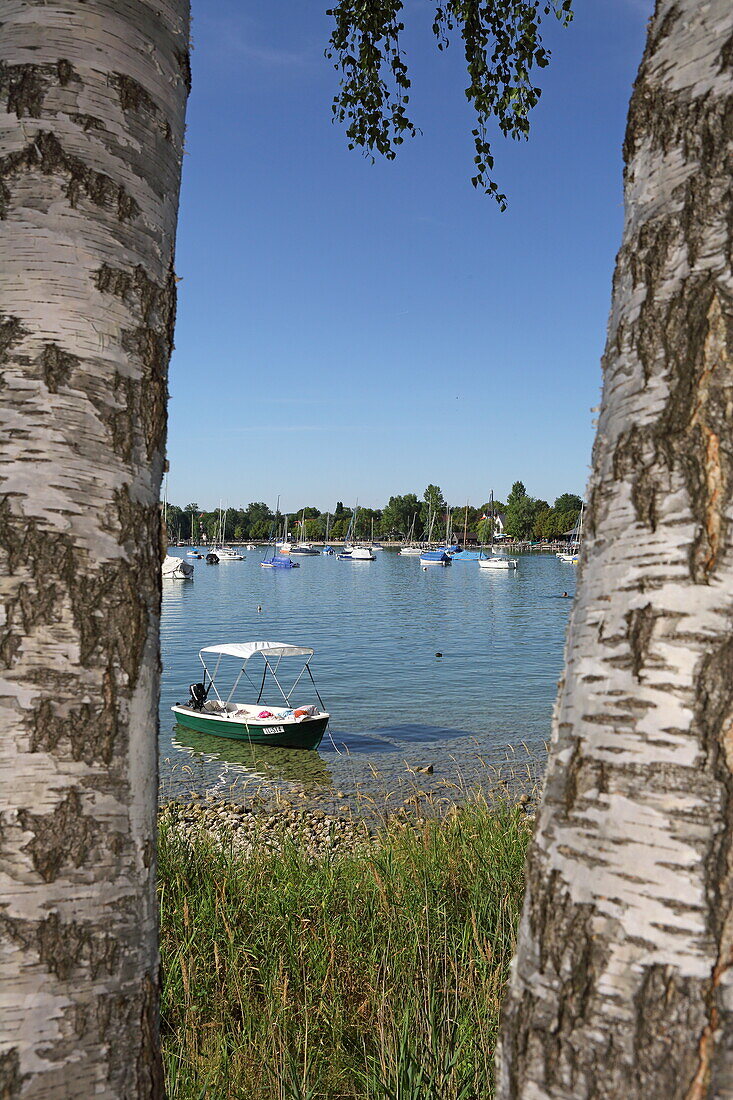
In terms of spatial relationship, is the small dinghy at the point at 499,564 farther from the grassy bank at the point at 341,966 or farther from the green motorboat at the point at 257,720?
the grassy bank at the point at 341,966

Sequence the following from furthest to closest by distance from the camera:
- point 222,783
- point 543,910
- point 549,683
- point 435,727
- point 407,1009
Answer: point 549,683, point 435,727, point 222,783, point 407,1009, point 543,910

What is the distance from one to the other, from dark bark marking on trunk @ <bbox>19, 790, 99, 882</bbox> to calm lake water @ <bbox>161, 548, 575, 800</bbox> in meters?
8.08

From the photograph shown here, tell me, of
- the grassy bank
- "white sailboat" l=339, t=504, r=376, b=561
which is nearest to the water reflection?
the grassy bank

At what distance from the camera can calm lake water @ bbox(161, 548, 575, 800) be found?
1842 cm

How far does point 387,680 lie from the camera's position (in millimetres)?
31984

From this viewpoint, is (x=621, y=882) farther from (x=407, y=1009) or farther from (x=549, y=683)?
(x=549, y=683)

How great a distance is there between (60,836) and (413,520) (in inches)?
7065

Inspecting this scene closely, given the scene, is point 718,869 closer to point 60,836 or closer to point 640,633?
point 640,633

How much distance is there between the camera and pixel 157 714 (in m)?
1.78

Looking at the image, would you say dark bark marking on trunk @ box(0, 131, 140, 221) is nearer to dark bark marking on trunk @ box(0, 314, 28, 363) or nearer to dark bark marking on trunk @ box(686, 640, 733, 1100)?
dark bark marking on trunk @ box(0, 314, 28, 363)

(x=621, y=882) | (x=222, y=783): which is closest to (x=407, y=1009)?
(x=621, y=882)

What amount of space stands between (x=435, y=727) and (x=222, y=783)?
310 inches

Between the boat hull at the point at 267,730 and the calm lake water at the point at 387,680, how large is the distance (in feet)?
0.86

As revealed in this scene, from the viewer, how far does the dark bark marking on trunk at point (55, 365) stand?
1.59 meters
